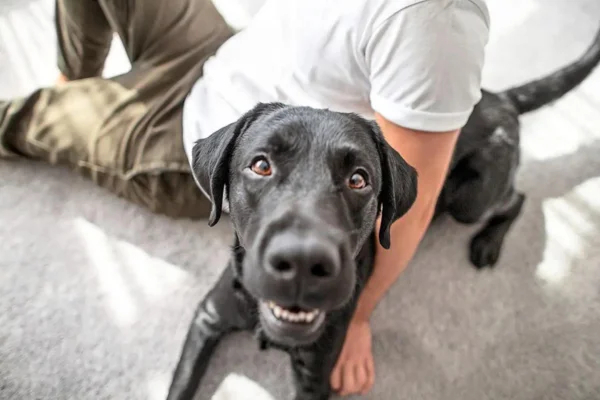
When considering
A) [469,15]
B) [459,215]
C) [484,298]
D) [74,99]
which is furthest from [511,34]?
[74,99]

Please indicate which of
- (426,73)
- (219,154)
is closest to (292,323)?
(219,154)

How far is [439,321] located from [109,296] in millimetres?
1183

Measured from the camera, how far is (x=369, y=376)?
160 centimetres

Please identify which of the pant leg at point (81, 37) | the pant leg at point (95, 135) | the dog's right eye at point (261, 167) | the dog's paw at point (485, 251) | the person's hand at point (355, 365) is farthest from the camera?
the dog's paw at point (485, 251)

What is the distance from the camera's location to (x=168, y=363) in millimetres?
1594

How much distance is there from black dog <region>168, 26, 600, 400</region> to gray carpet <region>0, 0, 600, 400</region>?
0.24m

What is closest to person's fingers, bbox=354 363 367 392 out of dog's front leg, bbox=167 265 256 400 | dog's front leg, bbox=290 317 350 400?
dog's front leg, bbox=290 317 350 400

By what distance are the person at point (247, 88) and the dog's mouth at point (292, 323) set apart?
451 millimetres

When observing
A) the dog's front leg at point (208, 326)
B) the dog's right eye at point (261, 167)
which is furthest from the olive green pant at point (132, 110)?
the dog's right eye at point (261, 167)

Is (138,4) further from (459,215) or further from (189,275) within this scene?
(459,215)

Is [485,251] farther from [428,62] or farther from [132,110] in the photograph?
[132,110]

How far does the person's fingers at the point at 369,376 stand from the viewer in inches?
62.9

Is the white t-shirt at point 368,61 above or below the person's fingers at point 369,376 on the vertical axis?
above

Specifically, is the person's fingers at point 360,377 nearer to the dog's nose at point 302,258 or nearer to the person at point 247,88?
the person at point 247,88
